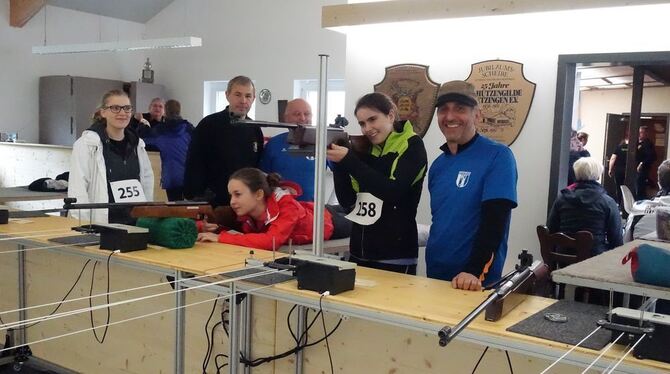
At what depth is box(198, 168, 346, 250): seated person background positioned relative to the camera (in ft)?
8.48

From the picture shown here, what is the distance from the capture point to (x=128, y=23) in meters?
8.90

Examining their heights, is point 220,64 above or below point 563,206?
above

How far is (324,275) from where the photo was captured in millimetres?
1787

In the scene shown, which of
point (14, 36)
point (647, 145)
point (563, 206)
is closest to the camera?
point (563, 206)

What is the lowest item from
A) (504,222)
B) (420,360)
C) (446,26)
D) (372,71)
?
(420,360)

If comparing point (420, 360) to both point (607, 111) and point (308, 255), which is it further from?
point (607, 111)

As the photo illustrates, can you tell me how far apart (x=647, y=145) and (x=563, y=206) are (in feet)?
19.2

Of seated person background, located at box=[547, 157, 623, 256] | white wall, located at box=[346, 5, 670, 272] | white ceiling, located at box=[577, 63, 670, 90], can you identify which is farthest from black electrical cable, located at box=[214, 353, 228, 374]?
white ceiling, located at box=[577, 63, 670, 90]

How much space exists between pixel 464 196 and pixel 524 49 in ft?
7.49

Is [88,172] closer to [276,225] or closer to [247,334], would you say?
[276,225]

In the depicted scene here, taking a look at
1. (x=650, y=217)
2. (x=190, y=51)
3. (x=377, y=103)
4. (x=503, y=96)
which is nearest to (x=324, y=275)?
(x=377, y=103)

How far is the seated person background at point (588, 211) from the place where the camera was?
361 cm

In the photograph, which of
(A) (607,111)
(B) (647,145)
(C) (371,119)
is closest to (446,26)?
(C) (371,119)

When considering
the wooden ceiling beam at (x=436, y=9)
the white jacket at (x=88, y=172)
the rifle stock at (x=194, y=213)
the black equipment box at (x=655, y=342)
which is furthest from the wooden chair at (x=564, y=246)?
the white jacket at (x=88, y=172)
